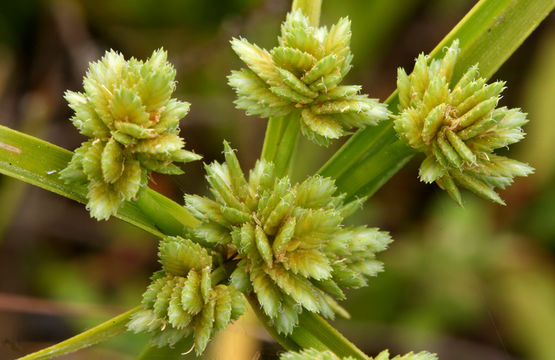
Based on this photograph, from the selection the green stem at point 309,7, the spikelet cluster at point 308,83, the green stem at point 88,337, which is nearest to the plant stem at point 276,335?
the green stem at point 88,337

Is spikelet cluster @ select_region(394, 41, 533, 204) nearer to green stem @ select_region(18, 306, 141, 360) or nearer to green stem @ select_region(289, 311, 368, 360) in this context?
green stem @ select_region(289, 311, 368, 360)

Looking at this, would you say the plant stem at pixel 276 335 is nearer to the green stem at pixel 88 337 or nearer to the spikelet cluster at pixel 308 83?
the green stem at pixel 88 337

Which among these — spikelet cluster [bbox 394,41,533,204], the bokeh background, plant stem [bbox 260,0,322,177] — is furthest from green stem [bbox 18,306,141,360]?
the bokeh background

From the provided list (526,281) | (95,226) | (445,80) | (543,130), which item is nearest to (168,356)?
(445,80)

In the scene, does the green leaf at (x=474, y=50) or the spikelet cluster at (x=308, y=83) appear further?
the green leaf at (x=474, y=50)

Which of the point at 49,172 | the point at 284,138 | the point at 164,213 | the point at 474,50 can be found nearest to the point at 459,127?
the point at 474,50

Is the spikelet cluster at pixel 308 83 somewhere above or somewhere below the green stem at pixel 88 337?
above
